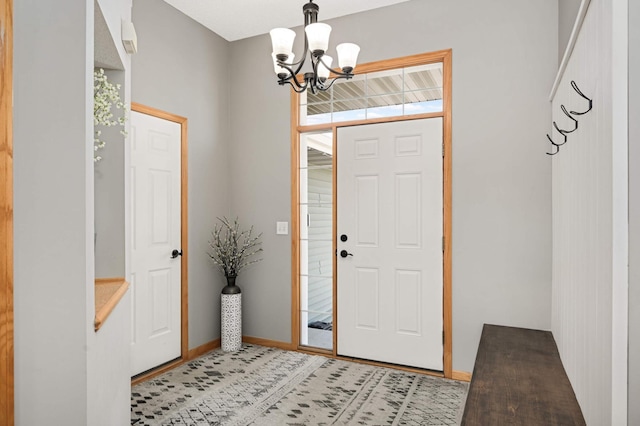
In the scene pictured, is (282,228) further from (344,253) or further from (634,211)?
(634,211)

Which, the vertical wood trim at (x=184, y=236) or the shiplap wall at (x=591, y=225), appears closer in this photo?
the shiplap wall at (x=591, y=225)

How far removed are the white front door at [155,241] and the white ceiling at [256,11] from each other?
39.1 inches

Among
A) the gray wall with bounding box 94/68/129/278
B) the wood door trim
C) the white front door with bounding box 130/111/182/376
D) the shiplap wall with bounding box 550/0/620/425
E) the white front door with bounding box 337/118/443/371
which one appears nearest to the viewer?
the shiplap wall with bounding box 550/0/620/425

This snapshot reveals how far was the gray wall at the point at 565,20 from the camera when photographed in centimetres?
229

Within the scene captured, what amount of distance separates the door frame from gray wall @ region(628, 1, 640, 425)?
2.09 meters

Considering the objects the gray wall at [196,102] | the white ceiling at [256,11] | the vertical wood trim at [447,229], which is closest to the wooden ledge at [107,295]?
the gray wall at [196,102]

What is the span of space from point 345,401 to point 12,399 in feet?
6.78

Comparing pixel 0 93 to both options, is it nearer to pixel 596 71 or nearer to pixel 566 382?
pixel 596 71

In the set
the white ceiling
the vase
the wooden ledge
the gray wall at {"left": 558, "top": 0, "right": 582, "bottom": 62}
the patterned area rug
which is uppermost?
the white ceiling

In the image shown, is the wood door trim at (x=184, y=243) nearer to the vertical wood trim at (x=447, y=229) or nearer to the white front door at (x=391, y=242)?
the white front door at (x=391, y=242)

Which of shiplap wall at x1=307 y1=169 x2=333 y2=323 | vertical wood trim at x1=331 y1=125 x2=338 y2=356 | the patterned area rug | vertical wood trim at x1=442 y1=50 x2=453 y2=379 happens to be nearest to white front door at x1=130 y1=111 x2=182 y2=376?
the patterned area rug

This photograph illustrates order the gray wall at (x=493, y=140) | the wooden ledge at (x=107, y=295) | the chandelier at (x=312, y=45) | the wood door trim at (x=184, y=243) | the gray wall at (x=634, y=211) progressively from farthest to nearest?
the wood door trim at (x=184, y=243) < the gray wall at (x=493, y=140) < the chandelier at (x=312, y=45) < the wooden ledge at (x=107, y=295) < the gray wall at (x=634, y=211)

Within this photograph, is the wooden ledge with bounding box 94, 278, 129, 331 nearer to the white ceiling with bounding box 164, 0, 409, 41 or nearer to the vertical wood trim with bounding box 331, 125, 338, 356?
the vertical wood trim with bounding box 331, 125, 338, 356

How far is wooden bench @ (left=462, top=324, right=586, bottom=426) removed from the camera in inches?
61.3
